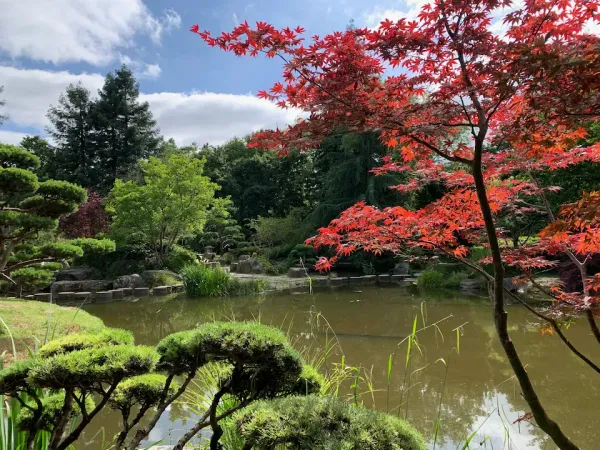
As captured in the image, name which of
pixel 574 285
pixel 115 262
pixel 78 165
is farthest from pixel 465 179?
pixel 78 165

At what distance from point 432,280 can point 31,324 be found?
24.8 feet

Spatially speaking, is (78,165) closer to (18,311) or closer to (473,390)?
(18,311)

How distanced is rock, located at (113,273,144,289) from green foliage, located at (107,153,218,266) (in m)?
1.08

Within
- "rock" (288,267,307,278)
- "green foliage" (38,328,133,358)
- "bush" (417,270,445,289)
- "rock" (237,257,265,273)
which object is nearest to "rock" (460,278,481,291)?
"bush" (417,270,445,289)

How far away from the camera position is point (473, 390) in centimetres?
349

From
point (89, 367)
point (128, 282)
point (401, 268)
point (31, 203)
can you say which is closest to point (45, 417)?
point (89, 367)

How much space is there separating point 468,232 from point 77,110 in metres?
21.2

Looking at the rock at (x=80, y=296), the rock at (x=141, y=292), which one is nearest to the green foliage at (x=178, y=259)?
the rock at (x=141, y=292)

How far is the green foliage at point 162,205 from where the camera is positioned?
31.1 ft

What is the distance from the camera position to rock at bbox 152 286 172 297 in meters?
8.48

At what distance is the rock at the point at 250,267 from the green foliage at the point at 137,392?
946cm

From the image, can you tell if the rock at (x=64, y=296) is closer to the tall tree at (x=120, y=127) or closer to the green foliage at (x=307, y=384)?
the green foliage at (x=307, y=384)

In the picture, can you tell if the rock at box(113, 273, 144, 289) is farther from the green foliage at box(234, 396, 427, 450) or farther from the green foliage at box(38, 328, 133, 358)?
the green foliage at box(234, 396, 427, 450)

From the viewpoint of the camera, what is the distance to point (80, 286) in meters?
8.81
